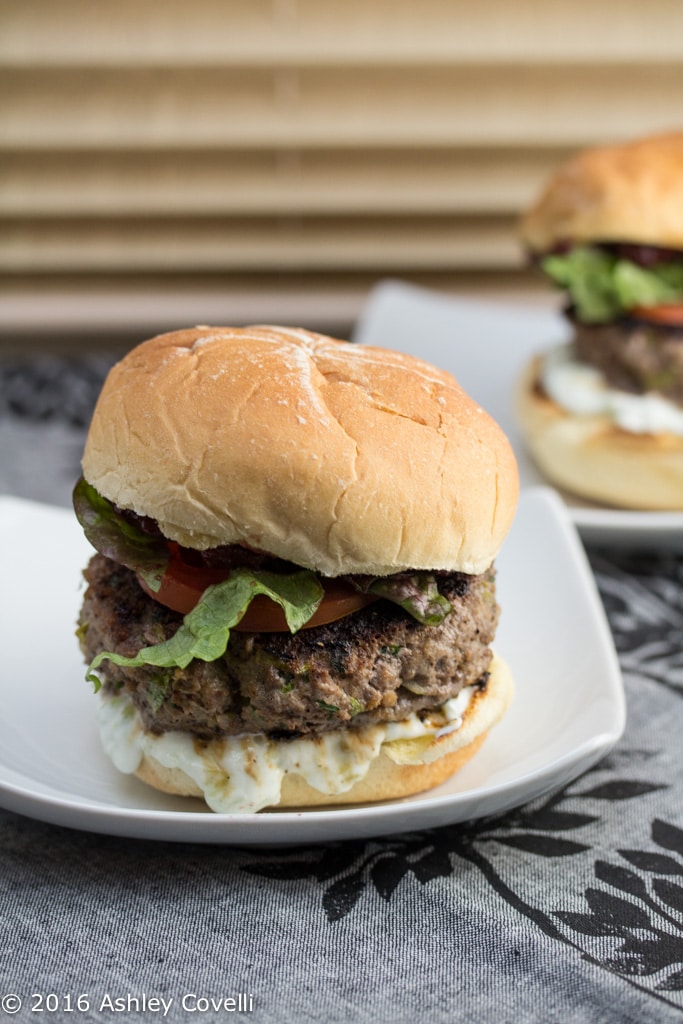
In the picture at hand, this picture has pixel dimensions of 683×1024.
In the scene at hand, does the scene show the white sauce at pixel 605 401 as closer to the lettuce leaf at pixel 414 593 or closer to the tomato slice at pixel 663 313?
the tomato slice at pixel 663 313

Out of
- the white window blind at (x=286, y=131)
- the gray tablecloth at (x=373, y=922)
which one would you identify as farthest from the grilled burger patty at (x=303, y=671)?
the white window blind at (x=286, y=131)

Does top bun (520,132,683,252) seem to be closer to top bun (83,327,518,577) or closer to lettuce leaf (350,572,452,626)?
top bun (83,327,518,577)

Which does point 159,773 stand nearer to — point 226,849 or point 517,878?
point 226,849

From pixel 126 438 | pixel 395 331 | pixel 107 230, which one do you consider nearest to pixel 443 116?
pixel 395 331

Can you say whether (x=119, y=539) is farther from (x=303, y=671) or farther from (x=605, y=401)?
(x=605, y=401)

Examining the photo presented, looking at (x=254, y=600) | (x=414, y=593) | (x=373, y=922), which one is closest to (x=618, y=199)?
(x=414, y=593)

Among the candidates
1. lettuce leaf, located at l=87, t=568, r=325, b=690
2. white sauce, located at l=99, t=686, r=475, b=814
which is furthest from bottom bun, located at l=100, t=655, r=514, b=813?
lettuce leaf, located at l=87, t=568, r=325, b=690

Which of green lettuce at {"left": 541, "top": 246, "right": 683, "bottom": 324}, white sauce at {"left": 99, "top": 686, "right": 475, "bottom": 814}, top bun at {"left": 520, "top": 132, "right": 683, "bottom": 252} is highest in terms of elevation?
top bun at {"left": 520, "top": 132, "right": 683, "bottom": 252}
